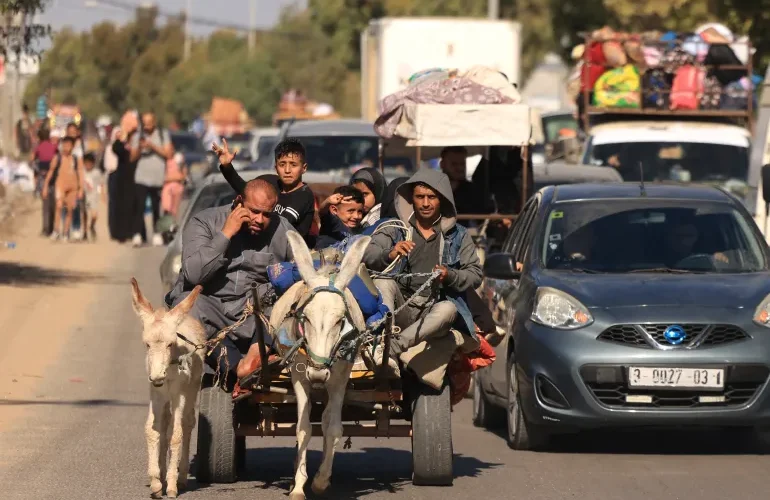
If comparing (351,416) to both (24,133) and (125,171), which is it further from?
(24,133)

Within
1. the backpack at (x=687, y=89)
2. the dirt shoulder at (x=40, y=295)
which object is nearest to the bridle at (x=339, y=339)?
the dirt shoulder at (x=40, y=295)

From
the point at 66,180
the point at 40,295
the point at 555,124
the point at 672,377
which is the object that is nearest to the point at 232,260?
the point at 672,377

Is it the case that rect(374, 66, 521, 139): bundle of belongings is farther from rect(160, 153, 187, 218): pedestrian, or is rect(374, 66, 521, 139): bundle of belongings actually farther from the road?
rect(160, 153, 187, 218): pedestrian

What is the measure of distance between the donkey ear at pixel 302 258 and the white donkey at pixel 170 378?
656 millimetres

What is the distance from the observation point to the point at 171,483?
9.06m

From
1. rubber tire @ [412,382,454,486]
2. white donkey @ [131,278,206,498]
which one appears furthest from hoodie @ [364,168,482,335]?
white donkey @ [131,278,206,498]

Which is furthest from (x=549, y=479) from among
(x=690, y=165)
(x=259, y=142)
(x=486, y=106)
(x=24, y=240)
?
(x=24, y=240)

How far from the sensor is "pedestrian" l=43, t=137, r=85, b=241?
97.2ft

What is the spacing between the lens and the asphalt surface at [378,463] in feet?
31.5

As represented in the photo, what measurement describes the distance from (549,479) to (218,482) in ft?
6.50

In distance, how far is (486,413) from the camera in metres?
13.0

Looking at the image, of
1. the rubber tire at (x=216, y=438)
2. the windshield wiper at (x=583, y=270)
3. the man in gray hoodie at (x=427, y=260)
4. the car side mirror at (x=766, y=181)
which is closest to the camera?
the man in gray hoodie at (x=427, y=260)

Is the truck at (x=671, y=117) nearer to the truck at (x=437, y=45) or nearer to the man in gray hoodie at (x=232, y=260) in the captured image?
the truck at (x=437, y=45)

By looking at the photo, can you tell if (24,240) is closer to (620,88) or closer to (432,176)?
(620,88)
